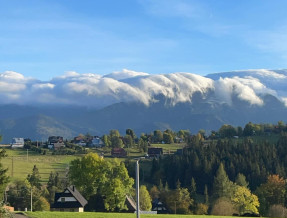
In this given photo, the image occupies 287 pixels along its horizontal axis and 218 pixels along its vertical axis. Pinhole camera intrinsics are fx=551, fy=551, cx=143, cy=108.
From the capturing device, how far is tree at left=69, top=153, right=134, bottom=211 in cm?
13050

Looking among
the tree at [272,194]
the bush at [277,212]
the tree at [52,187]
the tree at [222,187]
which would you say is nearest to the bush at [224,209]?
the bush at [277,212]

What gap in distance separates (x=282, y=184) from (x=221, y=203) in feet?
91.7

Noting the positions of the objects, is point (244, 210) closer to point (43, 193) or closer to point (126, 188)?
point (126, 188)

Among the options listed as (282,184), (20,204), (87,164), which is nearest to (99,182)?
(87,164)

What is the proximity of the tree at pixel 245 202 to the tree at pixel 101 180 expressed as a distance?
37.4m

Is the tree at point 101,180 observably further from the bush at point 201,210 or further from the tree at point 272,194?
the tree at point 272,194

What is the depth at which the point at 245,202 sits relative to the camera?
156 m

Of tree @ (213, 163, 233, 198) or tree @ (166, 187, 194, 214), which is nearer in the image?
tree @ (166, 187, 194, 214)

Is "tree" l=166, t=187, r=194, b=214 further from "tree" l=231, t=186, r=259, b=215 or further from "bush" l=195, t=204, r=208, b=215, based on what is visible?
"tree" l=231, t=186, r=259, b=215

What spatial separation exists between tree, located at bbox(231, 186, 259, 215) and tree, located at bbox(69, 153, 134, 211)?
3740 centimetres

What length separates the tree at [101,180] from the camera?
428 feet

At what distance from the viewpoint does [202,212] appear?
524 feet

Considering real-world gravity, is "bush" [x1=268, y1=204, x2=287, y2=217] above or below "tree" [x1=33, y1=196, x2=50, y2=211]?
below

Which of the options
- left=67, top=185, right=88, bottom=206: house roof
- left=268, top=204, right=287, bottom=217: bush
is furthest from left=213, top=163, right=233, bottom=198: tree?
left=67, top=185, right=88, bottom=206: house roof
